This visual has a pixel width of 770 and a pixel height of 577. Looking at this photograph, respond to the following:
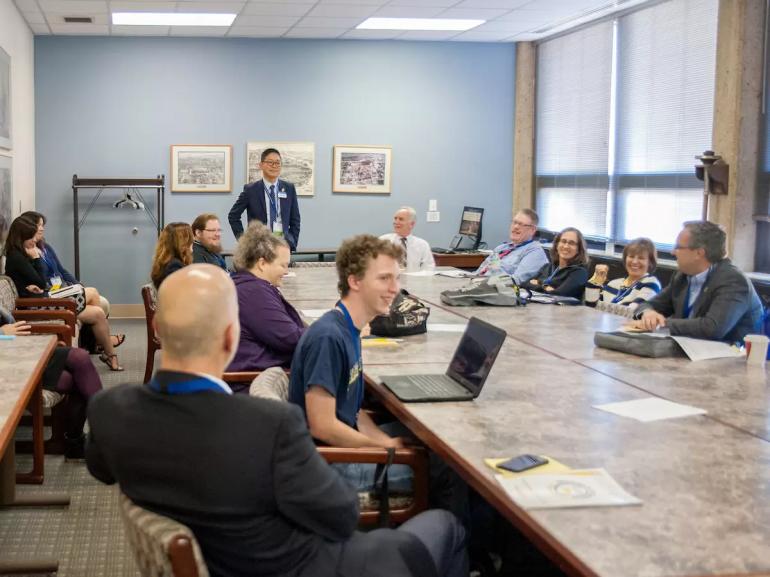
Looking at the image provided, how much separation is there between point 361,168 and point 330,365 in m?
7.35

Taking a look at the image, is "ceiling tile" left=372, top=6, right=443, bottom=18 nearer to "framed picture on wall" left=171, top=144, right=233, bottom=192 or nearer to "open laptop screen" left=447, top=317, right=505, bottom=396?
"framed picture on wall" left=171, top=144, right=233, bottom=192

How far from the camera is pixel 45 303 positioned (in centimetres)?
654

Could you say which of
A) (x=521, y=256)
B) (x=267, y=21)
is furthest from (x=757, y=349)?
(x=267, y=21)

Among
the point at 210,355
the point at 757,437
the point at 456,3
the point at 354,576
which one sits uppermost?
the point at 456,3

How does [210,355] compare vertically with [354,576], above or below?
above

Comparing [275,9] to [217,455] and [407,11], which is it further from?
[217,455]

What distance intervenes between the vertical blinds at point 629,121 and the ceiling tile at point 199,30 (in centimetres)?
344

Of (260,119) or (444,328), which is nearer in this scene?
(444,328)

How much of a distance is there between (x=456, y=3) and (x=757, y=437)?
235 inches

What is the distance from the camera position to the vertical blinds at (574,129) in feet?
28.4

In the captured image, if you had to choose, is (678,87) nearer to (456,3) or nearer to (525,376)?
(456,3)

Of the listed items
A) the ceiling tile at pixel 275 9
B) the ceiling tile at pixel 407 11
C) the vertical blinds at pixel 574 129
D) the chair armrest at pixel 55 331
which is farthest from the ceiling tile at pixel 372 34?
the chair armrest at pixel 55 331

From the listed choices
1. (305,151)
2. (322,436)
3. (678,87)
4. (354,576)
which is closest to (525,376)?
(322,436)

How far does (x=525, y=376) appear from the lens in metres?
3.40
